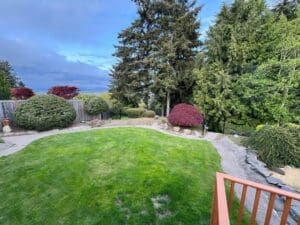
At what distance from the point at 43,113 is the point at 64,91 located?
4.12 meters

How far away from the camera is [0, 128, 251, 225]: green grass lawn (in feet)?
9.65

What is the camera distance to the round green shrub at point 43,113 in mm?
8227

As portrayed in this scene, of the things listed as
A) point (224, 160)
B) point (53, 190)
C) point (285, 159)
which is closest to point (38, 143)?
point (53, 190)

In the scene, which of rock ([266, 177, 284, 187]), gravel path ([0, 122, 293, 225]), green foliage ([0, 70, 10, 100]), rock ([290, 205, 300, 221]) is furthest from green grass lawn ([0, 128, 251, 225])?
green foliage ([0, 70, 10, 100])

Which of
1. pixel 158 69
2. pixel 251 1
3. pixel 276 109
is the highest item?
pixel 251 1

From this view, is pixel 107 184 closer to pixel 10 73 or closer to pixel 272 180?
pixel 272 180

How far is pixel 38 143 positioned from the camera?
6.27 metres

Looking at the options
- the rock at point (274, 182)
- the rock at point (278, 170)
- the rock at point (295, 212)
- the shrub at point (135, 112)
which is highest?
the shrub at point (135, 112)

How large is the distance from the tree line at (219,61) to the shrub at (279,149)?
268 cm

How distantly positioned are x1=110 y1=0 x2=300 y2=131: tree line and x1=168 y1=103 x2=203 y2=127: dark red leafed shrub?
1.33 meters

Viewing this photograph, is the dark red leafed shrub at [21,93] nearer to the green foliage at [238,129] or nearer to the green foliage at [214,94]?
the green foliage at [214,94]

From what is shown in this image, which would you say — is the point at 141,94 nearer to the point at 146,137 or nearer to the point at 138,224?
the point at 146,137

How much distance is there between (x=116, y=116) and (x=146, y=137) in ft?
22.6

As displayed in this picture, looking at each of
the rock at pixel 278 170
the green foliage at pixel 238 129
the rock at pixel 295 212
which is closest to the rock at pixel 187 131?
the green foliage at pixel 238 129
